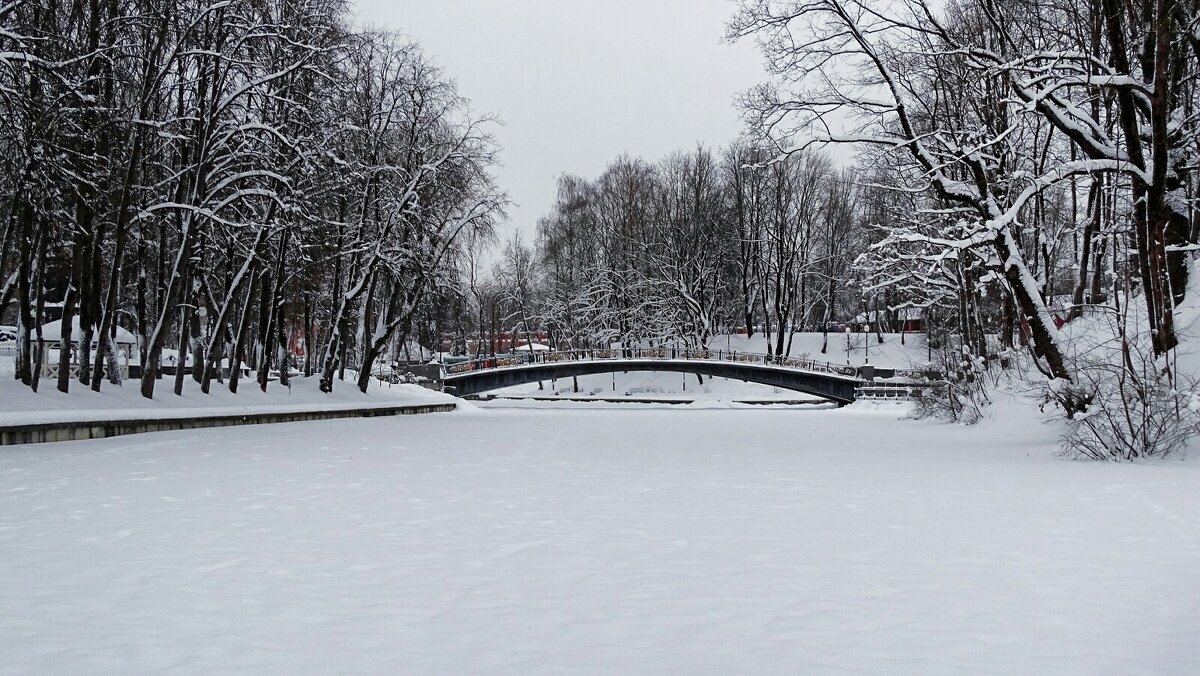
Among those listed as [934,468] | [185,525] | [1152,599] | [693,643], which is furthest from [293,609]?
[934,468]

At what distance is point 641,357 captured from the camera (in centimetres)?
5859

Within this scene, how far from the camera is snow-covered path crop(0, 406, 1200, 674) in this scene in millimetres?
4895

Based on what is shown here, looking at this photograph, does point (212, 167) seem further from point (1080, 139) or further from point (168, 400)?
point (1080, 139)

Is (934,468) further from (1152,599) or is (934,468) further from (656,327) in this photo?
(656,327)

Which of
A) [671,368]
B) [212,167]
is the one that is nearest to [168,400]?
[212,167]

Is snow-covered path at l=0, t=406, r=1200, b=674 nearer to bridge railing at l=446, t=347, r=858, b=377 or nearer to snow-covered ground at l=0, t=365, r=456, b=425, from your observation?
snow-covered ground at l=0, t=365, r=456, b=425

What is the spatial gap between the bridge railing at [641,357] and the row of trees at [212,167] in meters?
15.5

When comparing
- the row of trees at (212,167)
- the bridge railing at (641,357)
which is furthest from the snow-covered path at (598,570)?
the bridge railing at (641,357)

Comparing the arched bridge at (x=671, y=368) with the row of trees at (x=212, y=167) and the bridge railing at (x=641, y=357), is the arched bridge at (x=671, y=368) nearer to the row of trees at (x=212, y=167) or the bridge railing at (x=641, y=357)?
the bridge railing at (x=641, y=357)

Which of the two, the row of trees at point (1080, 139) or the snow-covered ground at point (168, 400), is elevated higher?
the row of trees at point (1080, 139)

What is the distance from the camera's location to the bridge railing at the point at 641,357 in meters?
55.5

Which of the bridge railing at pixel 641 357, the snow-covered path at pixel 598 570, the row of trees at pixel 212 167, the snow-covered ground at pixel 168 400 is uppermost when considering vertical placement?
the row of trees at pixel 212 167

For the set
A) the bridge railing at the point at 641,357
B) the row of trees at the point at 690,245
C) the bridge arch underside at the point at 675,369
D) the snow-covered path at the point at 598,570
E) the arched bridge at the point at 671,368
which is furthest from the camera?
the row of trees at the point at 690,245

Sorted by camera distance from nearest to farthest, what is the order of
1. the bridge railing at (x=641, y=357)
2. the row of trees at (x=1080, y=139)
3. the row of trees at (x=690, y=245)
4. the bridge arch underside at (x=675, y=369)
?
the row of trees at (x=1080, y=139), the bridge arch underside at (x=675, y=369), the bridge railing at (x=641, y=357), the row of trees at (x=690, y=245)
